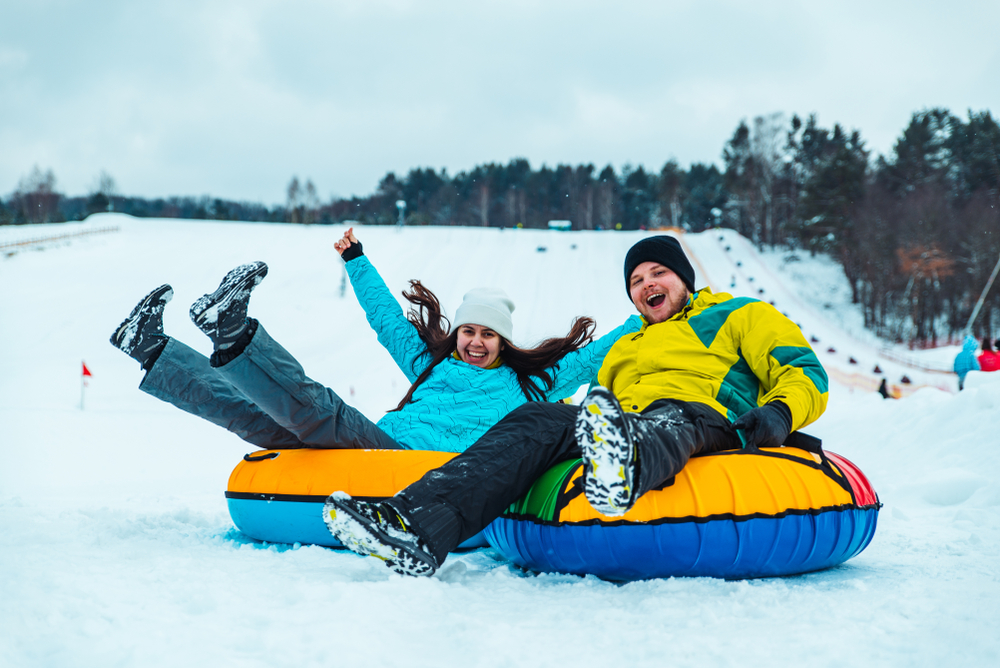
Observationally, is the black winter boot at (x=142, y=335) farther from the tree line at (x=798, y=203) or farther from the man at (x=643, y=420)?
the tree line at (x=798, y=203)

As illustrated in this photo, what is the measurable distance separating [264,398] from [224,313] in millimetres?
270

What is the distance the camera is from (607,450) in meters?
1.40

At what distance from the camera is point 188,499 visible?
10.7ft

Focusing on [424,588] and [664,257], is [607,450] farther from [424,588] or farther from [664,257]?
[664,257]

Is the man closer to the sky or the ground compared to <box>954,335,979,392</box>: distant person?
closer to the sky

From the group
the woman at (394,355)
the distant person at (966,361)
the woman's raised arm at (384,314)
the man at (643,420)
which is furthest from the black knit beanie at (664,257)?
the distant person at (966,361)

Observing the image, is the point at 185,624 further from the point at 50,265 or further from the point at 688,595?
the point at 50,265

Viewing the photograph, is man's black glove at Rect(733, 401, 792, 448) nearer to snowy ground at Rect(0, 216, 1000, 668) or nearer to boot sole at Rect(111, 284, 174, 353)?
snowy ground at Rect(0, 216, 1000, 668)

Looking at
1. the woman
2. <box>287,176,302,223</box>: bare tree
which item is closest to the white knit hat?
the woman

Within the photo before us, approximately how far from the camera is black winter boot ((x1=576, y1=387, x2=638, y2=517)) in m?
1.39

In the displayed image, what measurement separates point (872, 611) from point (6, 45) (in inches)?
167

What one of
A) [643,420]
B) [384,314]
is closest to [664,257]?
[643,420]

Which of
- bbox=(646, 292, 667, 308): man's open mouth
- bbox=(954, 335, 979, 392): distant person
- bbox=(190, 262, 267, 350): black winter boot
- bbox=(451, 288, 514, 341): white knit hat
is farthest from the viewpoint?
bbox=(954, 335, 979, 392): distant person

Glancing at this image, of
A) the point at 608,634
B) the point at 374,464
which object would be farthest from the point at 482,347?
the point at 608,634
